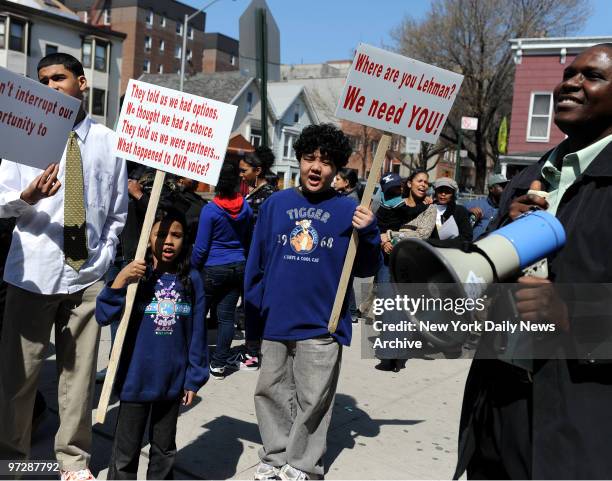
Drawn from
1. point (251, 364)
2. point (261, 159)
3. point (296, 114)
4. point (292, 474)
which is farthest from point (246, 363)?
point (296, 114)

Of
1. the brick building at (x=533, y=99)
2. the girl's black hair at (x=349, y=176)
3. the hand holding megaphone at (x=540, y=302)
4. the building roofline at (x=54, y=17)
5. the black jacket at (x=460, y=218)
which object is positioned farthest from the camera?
the building roofline at (x=54, y=17)

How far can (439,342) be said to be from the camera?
5.97 ft

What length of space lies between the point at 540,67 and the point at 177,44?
51950 millimetres

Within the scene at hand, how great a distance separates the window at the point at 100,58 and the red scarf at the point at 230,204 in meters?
44.2

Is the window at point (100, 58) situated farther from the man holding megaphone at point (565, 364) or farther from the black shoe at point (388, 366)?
the man holding megaphone at point (565, 364)

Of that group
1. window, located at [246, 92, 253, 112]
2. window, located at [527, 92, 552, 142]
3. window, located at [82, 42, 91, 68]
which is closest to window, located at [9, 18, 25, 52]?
window, located at [82, 42, 91, 68]

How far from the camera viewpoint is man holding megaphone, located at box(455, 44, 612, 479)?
68.6 inches

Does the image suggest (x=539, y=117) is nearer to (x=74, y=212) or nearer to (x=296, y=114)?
(x=74, y=212)

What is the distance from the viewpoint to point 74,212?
3152 millimetres

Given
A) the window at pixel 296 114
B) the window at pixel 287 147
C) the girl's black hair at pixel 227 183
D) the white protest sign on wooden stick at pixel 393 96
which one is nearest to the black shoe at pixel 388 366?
the girl's black hair at pixel 227 183

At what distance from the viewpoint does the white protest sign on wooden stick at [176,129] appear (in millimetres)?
3393

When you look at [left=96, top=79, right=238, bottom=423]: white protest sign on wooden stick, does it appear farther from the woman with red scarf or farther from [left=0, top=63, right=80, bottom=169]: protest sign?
the woman with red scarf

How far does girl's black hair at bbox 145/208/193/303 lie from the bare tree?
28169 millimetres

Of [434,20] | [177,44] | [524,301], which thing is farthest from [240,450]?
[177,44]
